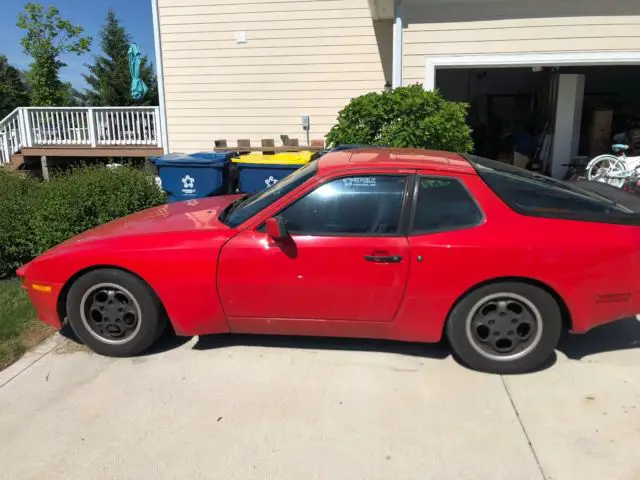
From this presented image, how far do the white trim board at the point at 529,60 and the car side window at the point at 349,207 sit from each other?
5156mm

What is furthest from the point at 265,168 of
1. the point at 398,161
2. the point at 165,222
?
the point at 398,161

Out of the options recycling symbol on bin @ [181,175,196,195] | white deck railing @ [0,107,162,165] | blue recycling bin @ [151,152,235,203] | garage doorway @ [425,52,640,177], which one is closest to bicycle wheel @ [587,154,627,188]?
garage doorway @ [425,52,640,177]

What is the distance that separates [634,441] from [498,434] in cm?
70

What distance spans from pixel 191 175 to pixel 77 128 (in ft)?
25.3

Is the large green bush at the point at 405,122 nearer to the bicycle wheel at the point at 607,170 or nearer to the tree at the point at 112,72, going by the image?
the bicycle wheel at the point at 607,170

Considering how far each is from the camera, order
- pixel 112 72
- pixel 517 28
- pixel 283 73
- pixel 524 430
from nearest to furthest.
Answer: pixel 524 430, pixel 517 28, pixel 283 73, pixel 112 72

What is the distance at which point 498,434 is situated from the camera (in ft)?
9.52

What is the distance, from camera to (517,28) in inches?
310

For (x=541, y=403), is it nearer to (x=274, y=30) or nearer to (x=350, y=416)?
(x=350, y=416)

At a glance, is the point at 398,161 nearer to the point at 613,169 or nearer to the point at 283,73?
the point at 613,169

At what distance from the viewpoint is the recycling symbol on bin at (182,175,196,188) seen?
6.61 metres

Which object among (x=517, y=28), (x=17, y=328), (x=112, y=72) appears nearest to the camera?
(x=17, y=328)

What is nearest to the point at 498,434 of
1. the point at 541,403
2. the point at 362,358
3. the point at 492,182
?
the point at 541,403

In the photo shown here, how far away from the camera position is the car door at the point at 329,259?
3.42m
